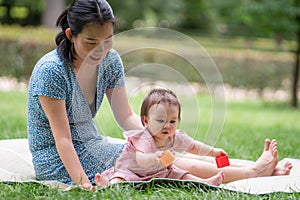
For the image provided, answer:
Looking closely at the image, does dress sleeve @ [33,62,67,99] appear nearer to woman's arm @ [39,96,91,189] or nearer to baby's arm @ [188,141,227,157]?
woman's arm @ [39,96,91,189]

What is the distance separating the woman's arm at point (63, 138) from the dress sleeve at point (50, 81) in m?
0.04

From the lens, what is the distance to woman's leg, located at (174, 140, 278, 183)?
3408 mm

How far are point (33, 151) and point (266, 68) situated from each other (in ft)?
28.9

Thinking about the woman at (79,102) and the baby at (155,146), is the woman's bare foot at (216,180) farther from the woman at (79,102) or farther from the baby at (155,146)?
the woman at (79,102)

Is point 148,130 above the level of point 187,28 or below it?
above

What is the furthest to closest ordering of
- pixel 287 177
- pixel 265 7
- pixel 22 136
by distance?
pixel 265 7 → pixel 22 136 → pixel 287 177

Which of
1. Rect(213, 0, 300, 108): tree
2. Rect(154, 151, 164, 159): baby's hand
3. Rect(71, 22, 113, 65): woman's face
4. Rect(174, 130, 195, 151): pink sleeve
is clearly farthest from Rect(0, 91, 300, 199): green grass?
Rect(213, 0, 300, 108): tree

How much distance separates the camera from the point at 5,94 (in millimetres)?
9539

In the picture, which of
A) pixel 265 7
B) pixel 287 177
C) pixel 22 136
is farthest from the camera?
pixel 265 7

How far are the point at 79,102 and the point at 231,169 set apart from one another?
941 millimetres

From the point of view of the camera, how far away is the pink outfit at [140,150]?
3.09m

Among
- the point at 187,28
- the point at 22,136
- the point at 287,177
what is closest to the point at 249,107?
the point at 22,136

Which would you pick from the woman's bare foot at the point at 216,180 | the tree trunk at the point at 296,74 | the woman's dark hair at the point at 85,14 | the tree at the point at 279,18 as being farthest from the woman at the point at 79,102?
the tree trunk at the point at 296,74

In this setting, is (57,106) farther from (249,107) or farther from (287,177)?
(249,107)
